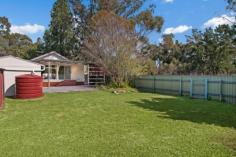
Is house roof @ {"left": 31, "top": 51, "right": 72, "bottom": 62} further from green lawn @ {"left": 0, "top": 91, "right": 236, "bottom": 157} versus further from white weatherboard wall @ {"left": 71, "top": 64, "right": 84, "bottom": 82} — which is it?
green lawn @ {"left": 0, "top": 91, "right": 236, "bottom": 157}

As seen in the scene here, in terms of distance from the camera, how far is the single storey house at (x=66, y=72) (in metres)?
24.3

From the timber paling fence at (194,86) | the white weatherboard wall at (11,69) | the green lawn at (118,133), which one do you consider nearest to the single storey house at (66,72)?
the timber paling fence at (194,86)

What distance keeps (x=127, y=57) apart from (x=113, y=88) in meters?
2.60

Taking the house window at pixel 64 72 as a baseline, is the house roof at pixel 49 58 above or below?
above

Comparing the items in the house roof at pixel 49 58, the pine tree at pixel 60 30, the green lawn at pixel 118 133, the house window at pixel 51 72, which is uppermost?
the pine tree at pixel 60 30

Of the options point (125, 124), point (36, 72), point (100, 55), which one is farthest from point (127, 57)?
point (125, 124)

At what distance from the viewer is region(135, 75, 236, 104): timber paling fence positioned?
13.9m

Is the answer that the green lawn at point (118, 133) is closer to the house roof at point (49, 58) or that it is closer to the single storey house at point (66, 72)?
the house roof at point (49, 58)

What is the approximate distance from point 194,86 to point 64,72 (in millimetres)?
14460

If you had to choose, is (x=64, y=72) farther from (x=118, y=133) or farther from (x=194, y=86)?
(x=118, y=133)

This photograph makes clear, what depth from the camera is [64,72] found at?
26391mm

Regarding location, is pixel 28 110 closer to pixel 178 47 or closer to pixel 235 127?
pixel 235 127

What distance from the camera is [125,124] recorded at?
771 cm

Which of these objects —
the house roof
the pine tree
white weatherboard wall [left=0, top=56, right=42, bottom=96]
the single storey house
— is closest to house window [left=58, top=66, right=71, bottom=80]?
the single storey house
